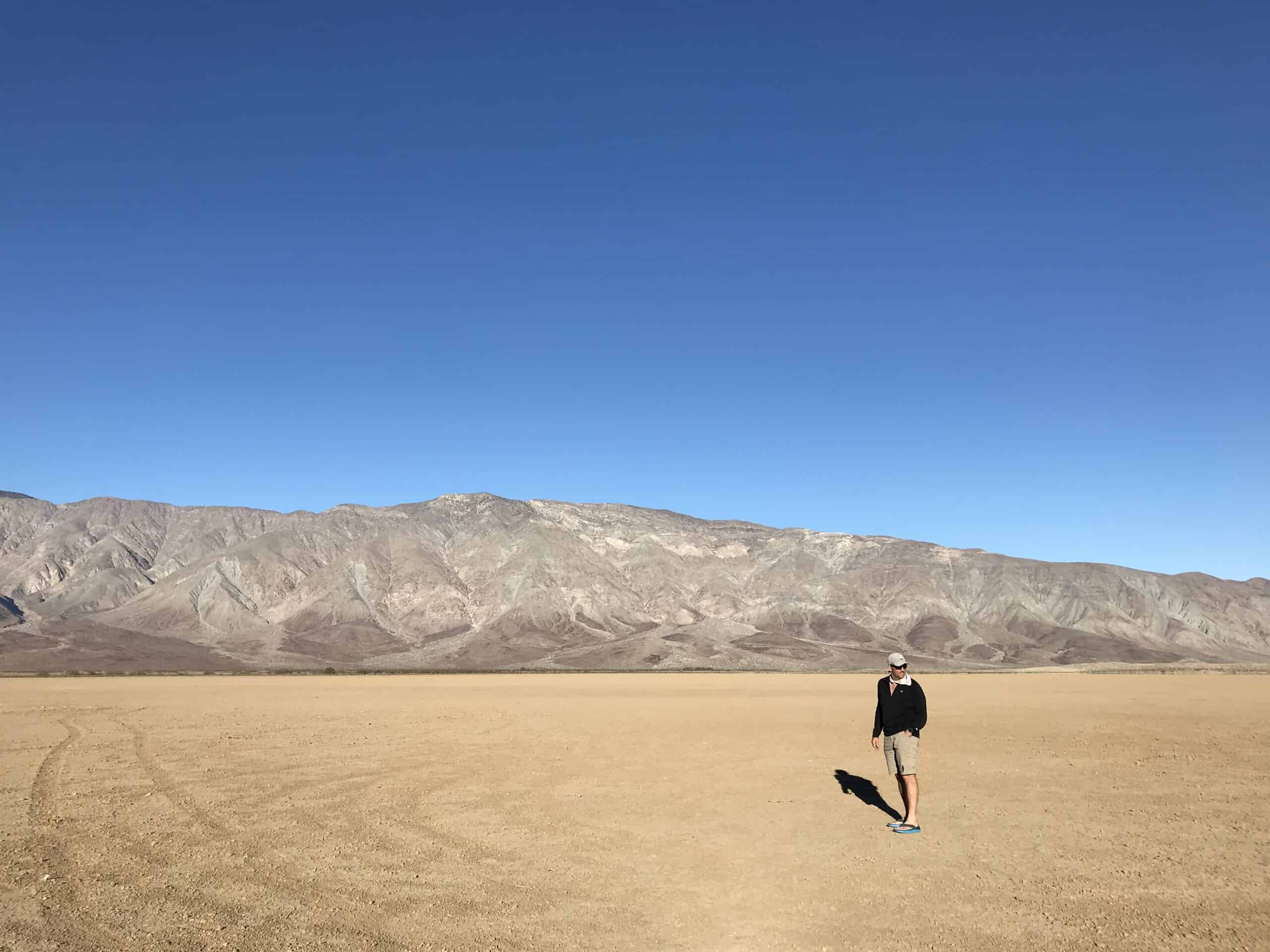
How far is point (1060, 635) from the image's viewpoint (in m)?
132

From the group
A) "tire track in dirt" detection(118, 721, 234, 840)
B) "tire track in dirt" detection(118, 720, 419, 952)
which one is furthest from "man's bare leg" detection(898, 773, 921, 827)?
"tire track in dirt" detection(118, 721, 234, 840)

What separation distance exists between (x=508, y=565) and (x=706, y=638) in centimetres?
4180

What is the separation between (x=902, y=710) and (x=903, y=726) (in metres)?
0.23

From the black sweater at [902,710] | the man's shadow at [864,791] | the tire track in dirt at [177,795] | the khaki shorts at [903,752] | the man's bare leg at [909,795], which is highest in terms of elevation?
the black sweater at [902,710]

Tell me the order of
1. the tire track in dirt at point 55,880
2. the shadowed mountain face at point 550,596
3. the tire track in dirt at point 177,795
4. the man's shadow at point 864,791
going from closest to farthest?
the tire track in dirt at point 55,880
the tire track in dirt at point 177,795
the man's shadow at point 864,791
the shadowed mountain face at point 550,596

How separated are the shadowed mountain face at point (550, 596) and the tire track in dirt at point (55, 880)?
9663 cm

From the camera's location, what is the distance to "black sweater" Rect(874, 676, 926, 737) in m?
11.8

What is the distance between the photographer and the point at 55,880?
29.9 ft

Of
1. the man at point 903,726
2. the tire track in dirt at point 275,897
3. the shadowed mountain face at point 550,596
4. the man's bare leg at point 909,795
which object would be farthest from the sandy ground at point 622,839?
the shadowed mountain face at point 550,596

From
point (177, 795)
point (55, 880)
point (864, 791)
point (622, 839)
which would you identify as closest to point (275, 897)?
point (55, 880)

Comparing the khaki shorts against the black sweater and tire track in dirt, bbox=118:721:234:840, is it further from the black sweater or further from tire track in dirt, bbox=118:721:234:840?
tire track in dirt, bbox=118:721:234:840

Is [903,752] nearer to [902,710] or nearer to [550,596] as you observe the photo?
[902,710]

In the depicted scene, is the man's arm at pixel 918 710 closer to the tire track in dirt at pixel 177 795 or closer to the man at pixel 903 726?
the man at pixel 903 726

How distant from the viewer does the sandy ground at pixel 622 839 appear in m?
7.89
